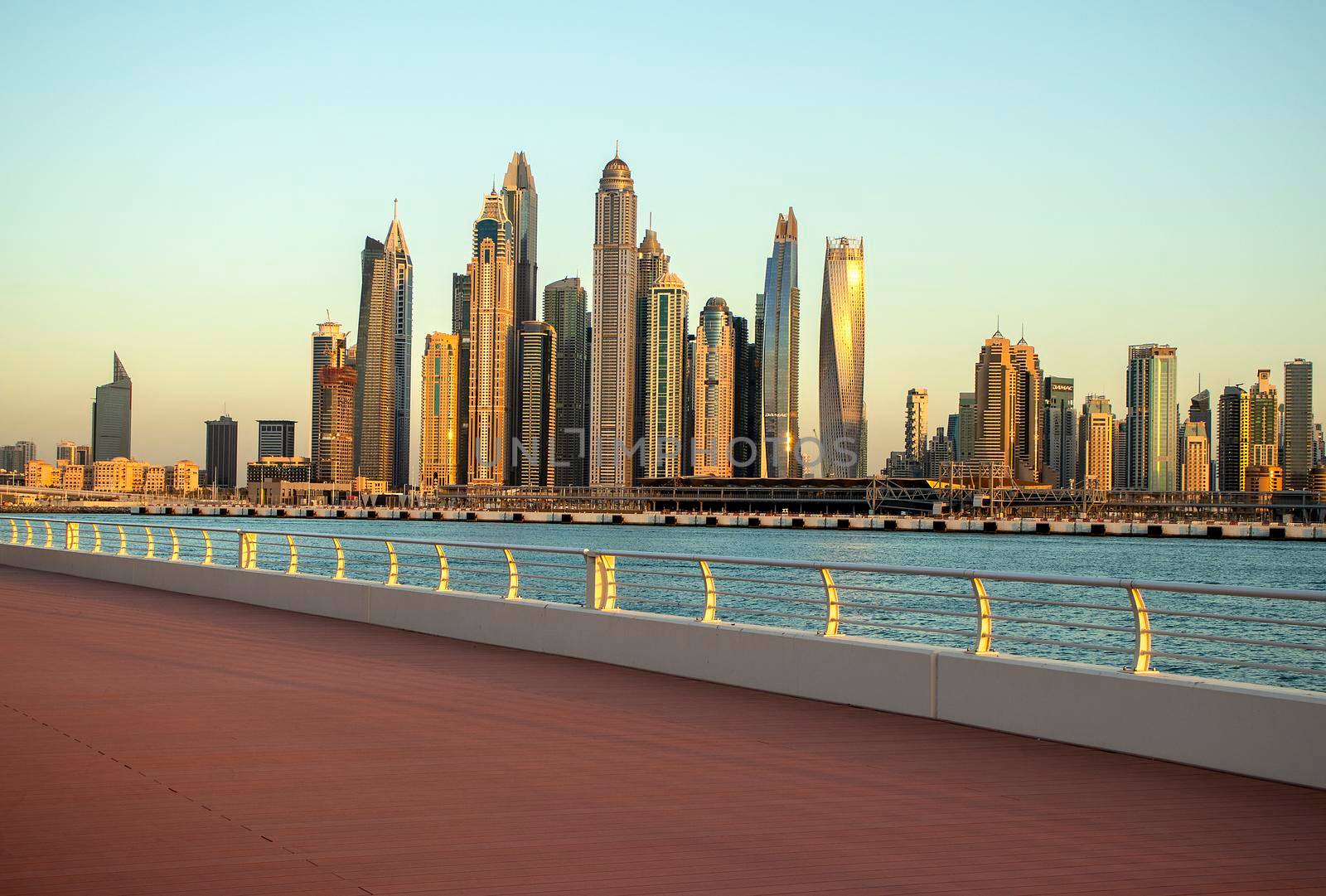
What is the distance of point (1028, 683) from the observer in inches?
361

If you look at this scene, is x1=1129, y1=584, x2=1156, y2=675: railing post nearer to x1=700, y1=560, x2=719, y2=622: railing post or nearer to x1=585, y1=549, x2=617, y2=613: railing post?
x1=700, y1=560, x2=719, y2=622: railing post

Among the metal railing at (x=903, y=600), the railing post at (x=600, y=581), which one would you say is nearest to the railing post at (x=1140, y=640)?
the metal railing at (x=903, y=600)

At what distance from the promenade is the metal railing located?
40.5 inches

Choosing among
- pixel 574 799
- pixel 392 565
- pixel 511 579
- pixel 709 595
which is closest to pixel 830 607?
pixel 709 595

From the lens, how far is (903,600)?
55.9 metres

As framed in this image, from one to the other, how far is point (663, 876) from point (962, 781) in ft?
9.14

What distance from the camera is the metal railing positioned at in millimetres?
9477

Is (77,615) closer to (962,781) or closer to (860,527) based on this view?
(962,781)

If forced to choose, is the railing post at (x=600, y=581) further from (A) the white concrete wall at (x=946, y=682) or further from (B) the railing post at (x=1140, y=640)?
(B) the railing post at (x=1140, y=640)

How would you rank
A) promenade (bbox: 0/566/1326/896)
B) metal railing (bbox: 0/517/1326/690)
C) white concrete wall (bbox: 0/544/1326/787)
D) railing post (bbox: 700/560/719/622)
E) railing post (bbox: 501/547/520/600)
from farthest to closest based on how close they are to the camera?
railing post (bbox: 501/547/520/600) → railing post (bbox: 700/560/719/622) → metal railing (bbox: 0/517/1326/690) → white concrete wall (bbox: 0/544/1326/787) → promenade (bbox: 0/566/1326/896)

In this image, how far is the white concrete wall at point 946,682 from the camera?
775 cm

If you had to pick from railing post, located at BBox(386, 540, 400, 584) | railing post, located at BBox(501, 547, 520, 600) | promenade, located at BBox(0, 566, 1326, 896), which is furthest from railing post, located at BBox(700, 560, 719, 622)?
railing post, located at BBox(386, 540, 400, 584)

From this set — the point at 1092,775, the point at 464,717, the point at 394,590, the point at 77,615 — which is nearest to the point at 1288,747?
the point at 1092,775

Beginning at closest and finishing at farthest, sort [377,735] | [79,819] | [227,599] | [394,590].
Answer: [79,819] → [377,735] → [394,590] → [227,599]
